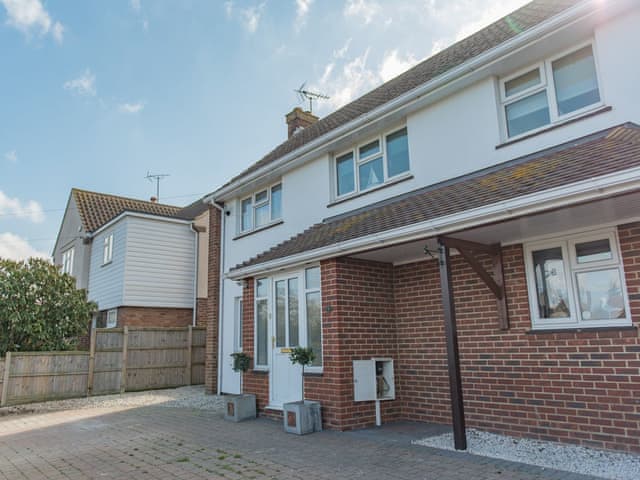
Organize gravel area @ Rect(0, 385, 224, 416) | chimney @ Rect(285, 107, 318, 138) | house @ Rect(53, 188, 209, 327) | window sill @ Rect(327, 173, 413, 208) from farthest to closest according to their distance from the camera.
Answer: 1. house @ Rect(53, 188, 209, 327)
2. chimney @ Rect(285, 107, 318, 138)
3. gravel area @ Rect(0, 385, 224, 416)
4. window sill @ Rect(327, 173, 413, 208)

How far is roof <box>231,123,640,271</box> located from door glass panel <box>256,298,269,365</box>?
3.54 ft

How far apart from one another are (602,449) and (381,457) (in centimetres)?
261

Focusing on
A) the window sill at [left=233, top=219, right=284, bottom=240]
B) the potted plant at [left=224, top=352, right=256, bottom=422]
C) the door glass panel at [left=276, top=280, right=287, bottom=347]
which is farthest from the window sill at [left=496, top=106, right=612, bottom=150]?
the potted plant at [left=224, top=352, right=256, bottom=422]

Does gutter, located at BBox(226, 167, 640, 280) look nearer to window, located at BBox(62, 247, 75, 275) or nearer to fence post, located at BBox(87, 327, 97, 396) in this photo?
fence post, located at BBox(87, 327, 97, 396)

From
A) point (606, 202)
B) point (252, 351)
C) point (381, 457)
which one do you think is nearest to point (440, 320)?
point (381, 457)

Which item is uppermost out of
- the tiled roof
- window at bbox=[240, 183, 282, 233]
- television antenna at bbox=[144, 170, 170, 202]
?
television antenna at bbox=[144, 170, 170, 202]

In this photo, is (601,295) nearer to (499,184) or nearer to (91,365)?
(499,184)

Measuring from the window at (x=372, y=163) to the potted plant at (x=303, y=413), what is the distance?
360cm

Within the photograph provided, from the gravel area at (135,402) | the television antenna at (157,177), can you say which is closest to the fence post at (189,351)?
the gravel area at (135,402)

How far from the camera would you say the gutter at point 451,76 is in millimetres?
5906

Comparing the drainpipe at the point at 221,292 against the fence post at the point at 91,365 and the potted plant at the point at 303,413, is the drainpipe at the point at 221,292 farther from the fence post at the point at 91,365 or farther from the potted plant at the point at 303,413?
the potted plant at the point at 303,413

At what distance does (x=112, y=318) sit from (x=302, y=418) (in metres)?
12.1

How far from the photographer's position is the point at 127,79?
1202 cm

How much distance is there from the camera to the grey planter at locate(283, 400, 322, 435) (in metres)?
7.02
